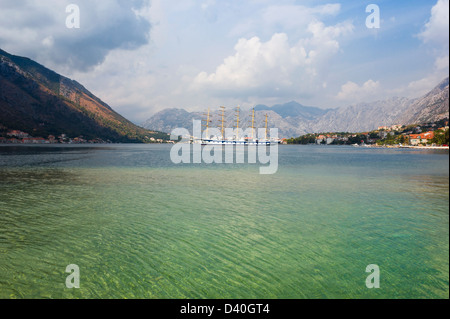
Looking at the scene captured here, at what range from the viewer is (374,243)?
12.4 metres

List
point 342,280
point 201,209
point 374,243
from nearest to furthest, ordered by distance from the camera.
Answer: point 342,280
point 374,243
point 201,209

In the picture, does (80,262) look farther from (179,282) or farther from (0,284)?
(179,282)

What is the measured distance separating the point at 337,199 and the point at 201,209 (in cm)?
1186

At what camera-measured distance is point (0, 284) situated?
833 centimetres

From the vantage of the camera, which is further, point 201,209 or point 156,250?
point 201,209
